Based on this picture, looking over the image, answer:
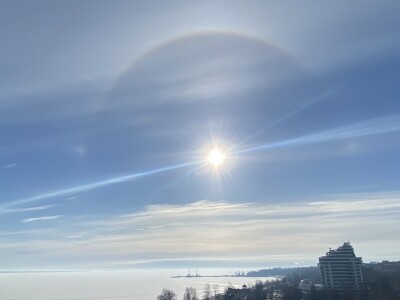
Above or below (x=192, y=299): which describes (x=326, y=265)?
above

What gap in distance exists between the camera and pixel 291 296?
167ft

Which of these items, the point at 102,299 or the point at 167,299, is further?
the point at 102,299

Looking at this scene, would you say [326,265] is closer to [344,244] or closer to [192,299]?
[344,244]

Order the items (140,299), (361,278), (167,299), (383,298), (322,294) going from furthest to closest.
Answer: (140,299), (361,278), (167,299), (322,294), (383,298)

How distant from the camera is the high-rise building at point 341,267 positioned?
69.4 meters

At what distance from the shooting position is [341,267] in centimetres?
7138

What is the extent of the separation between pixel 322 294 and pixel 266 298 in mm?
8967

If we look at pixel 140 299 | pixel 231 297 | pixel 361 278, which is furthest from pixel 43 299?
pixel 361 278

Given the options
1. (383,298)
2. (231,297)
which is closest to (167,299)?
(231,297)

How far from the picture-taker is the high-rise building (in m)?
69.4

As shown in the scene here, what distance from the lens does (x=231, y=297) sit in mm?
55375

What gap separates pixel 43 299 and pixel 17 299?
5544mm

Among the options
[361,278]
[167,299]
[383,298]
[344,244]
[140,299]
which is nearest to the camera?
[383,298]

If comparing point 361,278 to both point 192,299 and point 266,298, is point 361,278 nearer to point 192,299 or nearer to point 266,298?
point 266,298
